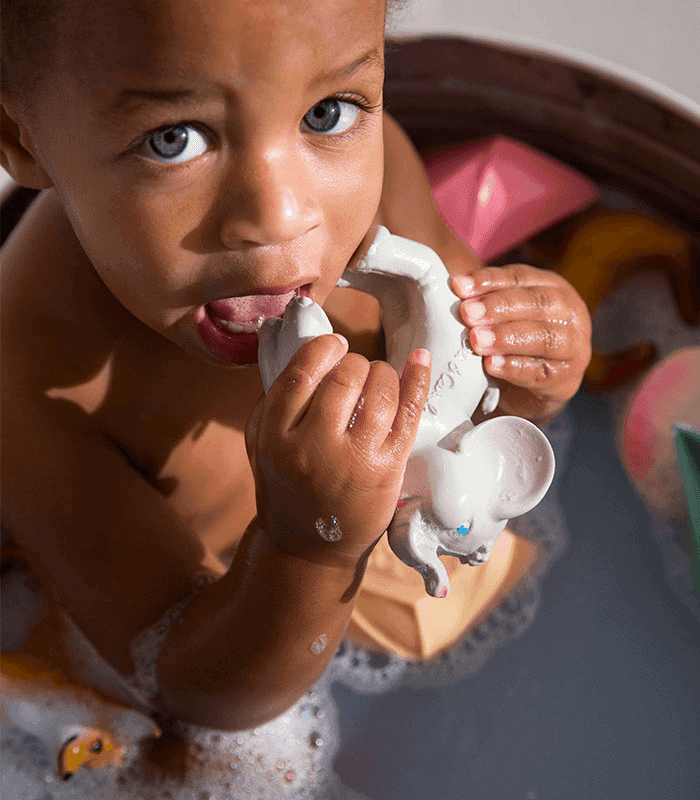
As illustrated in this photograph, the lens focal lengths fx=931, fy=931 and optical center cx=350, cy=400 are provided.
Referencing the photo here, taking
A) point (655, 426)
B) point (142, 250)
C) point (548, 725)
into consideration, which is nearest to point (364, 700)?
point (548, 725)

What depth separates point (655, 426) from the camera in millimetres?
729

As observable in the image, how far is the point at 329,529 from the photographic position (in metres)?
0.40

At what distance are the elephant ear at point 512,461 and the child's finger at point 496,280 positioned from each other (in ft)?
0.31

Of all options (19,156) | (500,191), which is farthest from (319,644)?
(500,191)

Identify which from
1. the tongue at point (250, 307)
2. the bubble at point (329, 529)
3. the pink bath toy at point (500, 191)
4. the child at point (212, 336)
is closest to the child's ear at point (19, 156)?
the child at point (212, 336)

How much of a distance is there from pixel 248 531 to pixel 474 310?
0.53 ft

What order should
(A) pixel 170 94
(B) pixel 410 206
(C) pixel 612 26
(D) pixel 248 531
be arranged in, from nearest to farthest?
(A) pixel 170 94 < (D) pixel 248 531 < (B) pixel 410 206 < (C) pixel 612 26

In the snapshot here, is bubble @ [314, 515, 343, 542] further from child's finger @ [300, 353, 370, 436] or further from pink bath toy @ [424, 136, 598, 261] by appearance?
pink bath toy @ [424, 136, 598, 261]

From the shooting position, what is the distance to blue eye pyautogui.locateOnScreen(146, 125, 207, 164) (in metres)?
0.36

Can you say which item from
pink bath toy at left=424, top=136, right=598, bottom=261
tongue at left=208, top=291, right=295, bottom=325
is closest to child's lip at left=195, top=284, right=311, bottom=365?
tongue at left=208, top=291, right=295, bottom=325

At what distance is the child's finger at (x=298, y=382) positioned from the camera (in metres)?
0.39

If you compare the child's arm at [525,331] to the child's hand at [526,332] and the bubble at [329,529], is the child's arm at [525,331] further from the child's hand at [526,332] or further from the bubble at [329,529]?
the bubble at [329,529]

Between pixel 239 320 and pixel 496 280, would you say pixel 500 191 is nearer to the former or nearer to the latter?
pixel 496 280

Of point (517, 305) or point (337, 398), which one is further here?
point (517, 305)
